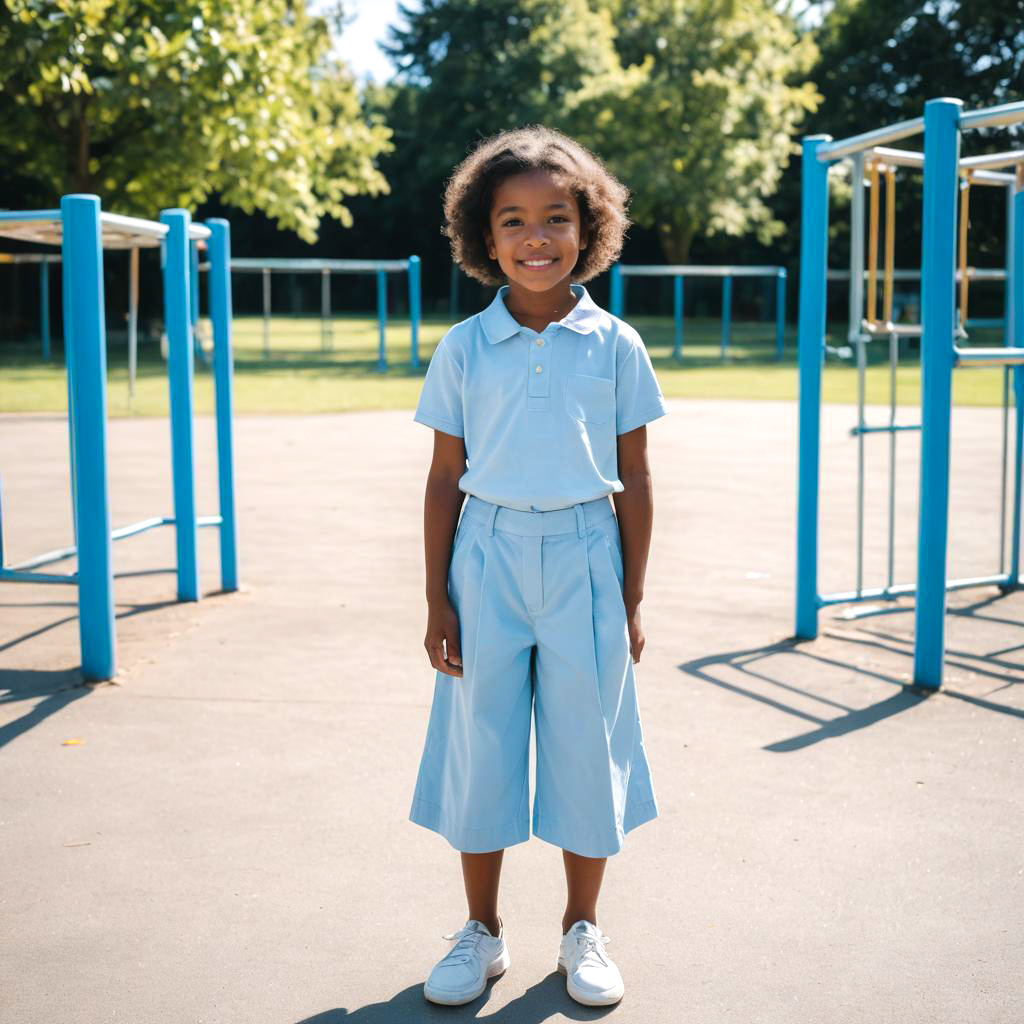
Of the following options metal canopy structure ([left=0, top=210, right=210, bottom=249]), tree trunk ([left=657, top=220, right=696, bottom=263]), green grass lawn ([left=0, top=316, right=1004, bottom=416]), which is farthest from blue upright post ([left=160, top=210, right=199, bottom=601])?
tree trunk ([left=657, top=220, right=696, bottom=263])

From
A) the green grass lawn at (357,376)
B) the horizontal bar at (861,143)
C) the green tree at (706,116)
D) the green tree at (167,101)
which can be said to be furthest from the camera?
the green tree at (706,116)

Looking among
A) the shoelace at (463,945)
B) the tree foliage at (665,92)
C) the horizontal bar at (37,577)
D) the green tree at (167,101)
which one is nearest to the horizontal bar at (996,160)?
the horizontal bar at (37,577)

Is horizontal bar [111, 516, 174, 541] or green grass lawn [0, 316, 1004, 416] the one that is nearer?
horizontal bar [111, 516, 174, 541]

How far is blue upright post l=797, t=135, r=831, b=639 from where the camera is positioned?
5.11 meters

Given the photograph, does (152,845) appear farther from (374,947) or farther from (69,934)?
(374,947)

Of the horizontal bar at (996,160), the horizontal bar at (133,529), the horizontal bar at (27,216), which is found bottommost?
the horizontal bar at (133,529)

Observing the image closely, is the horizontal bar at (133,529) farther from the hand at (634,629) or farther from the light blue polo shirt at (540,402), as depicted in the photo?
the hand at (634,629)

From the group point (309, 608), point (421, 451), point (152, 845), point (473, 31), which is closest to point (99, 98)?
point (421, 451)

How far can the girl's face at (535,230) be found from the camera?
2.56 m

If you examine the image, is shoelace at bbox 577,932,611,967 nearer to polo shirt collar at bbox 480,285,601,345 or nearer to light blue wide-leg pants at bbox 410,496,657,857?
light blue wide-leg pants at bbox 410,496,657,857

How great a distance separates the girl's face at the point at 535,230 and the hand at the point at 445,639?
26.4 inches

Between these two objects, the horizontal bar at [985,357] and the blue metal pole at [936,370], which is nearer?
the blue metal pole at [936,370]

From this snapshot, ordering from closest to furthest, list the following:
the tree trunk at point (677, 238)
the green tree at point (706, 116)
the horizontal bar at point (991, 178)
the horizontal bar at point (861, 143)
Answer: the horizontal bar at point (861, 143) → the horizontal bar at point (991, 178) → the green tree at point (706, 116) → the tree trunk at point (677, 238)

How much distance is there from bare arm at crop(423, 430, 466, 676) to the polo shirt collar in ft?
0.75
